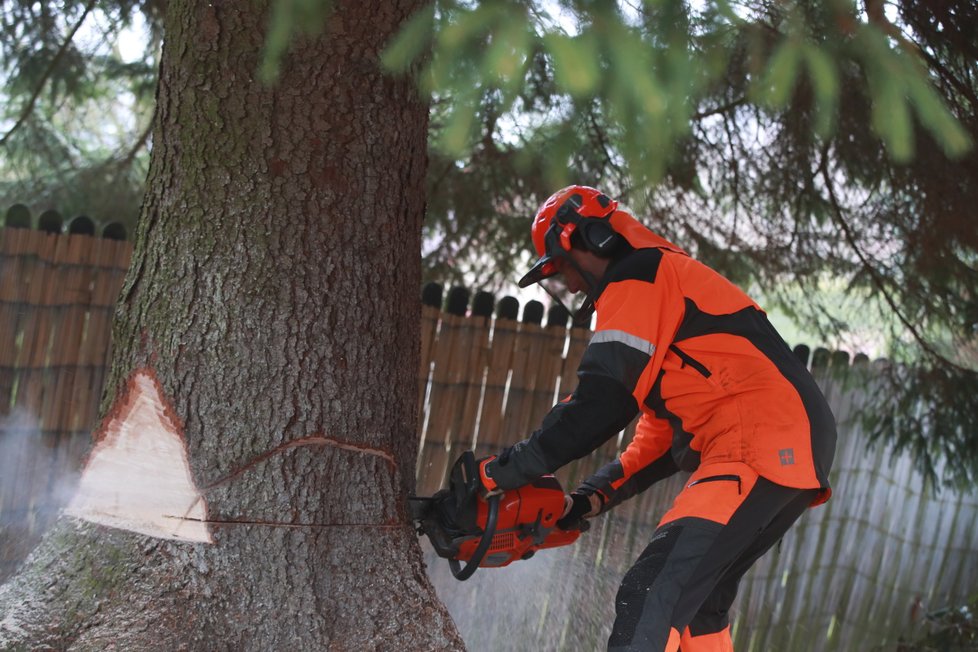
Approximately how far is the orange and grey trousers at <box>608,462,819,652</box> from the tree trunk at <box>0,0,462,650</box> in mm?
602

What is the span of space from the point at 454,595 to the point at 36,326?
2.39 metres

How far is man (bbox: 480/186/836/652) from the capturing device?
2.60 meters

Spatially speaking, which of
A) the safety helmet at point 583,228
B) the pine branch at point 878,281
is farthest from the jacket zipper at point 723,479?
the pine branch at point 878,281

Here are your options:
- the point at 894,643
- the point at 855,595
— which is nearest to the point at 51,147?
the point at 855,595

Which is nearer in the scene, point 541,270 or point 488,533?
point 488,533

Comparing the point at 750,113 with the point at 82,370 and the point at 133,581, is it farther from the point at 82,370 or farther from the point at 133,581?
the point at 133,581

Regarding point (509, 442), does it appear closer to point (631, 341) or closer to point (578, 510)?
point (578, 510)

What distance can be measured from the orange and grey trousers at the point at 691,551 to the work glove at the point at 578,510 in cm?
50

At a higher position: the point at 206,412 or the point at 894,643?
the point at 206,412

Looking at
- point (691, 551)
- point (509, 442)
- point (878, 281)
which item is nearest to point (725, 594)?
point (691, 551)

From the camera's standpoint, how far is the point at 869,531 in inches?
246

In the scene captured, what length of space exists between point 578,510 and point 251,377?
Result: 1263 mm

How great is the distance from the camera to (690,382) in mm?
2756

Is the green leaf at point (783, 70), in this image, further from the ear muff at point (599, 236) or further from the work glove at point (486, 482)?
the work glove at point (486, 482)
